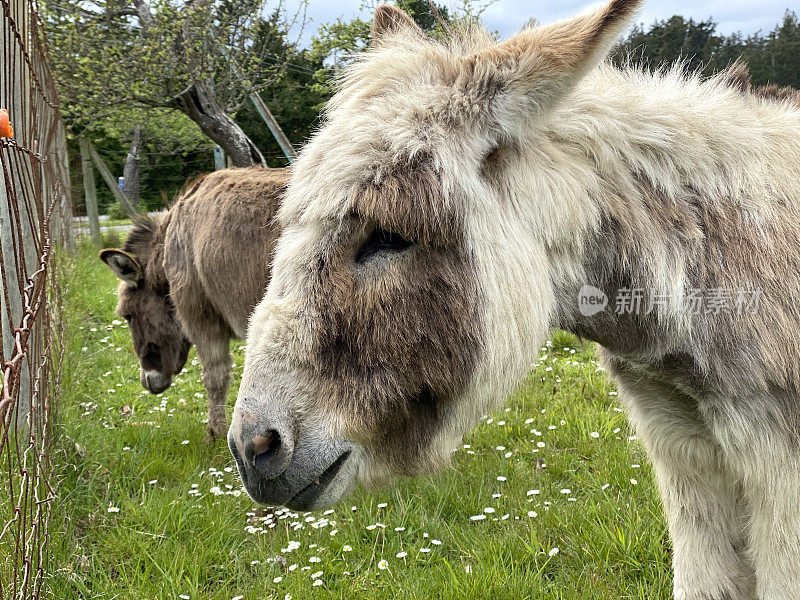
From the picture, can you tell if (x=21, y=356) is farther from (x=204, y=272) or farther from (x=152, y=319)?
(x=152, y=319)

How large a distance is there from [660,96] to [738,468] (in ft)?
3.28

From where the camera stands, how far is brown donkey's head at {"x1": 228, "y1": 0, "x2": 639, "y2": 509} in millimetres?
1354

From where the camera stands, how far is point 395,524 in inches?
121

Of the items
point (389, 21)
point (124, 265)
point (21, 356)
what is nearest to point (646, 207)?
point (389, 21)

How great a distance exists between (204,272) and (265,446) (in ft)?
10.3

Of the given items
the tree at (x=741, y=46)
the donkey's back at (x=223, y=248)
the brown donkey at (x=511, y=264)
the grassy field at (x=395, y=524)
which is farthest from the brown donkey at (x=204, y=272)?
the tree at (x=741, y=46)

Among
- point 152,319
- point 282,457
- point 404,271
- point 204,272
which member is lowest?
point 152,319

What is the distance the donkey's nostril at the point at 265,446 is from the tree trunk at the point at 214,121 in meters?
7.73

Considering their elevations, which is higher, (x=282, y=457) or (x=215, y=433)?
(x=282, y=457)

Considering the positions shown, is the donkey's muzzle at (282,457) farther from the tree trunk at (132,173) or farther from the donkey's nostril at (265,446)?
the tree trunk at (132,173)

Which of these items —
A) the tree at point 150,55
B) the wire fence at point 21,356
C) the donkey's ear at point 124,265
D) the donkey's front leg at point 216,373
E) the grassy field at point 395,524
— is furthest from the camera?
the tree at point 150,55

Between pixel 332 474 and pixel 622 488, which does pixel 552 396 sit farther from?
pixel 332 474

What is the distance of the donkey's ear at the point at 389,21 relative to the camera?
6.23 feet

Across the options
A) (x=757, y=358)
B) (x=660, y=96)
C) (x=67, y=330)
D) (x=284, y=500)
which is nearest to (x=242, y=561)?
(x=284, y=500)
